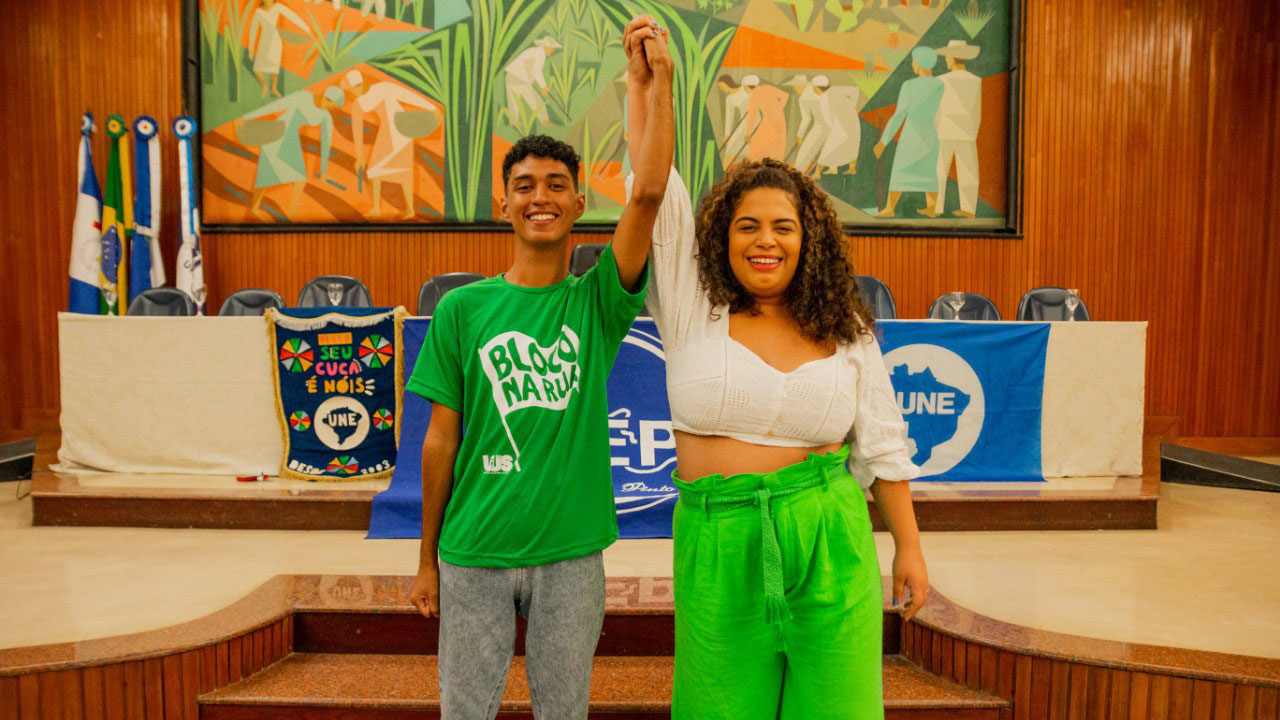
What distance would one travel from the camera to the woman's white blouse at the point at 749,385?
1111 millimetres

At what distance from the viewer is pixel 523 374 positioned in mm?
1172

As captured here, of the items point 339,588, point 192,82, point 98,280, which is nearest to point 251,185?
point 192,82

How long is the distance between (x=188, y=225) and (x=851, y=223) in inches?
207

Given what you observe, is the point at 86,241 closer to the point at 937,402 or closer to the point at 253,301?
the point at 253,301

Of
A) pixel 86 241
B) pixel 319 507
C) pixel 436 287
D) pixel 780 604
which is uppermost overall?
pixel 86 241

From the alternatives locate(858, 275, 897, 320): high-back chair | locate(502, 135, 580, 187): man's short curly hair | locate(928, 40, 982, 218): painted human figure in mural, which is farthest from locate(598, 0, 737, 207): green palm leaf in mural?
locate(502, 135, 580, 187): man's short curly hair

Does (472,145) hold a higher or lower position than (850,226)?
higher

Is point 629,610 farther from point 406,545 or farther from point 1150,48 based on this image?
point 1150,48

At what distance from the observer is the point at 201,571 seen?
2.49 meters

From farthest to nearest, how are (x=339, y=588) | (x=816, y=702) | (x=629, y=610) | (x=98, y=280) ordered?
(x=98, y=280), (x=339, y=588), (x=629, y=610), (x=816, y=702)

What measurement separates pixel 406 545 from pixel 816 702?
2.14m

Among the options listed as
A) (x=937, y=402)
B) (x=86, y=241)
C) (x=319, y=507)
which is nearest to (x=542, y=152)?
(x=319, y=507)

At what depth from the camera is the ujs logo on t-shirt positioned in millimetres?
1167

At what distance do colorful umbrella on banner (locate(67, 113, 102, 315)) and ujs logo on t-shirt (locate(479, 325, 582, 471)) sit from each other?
18.4 ft
